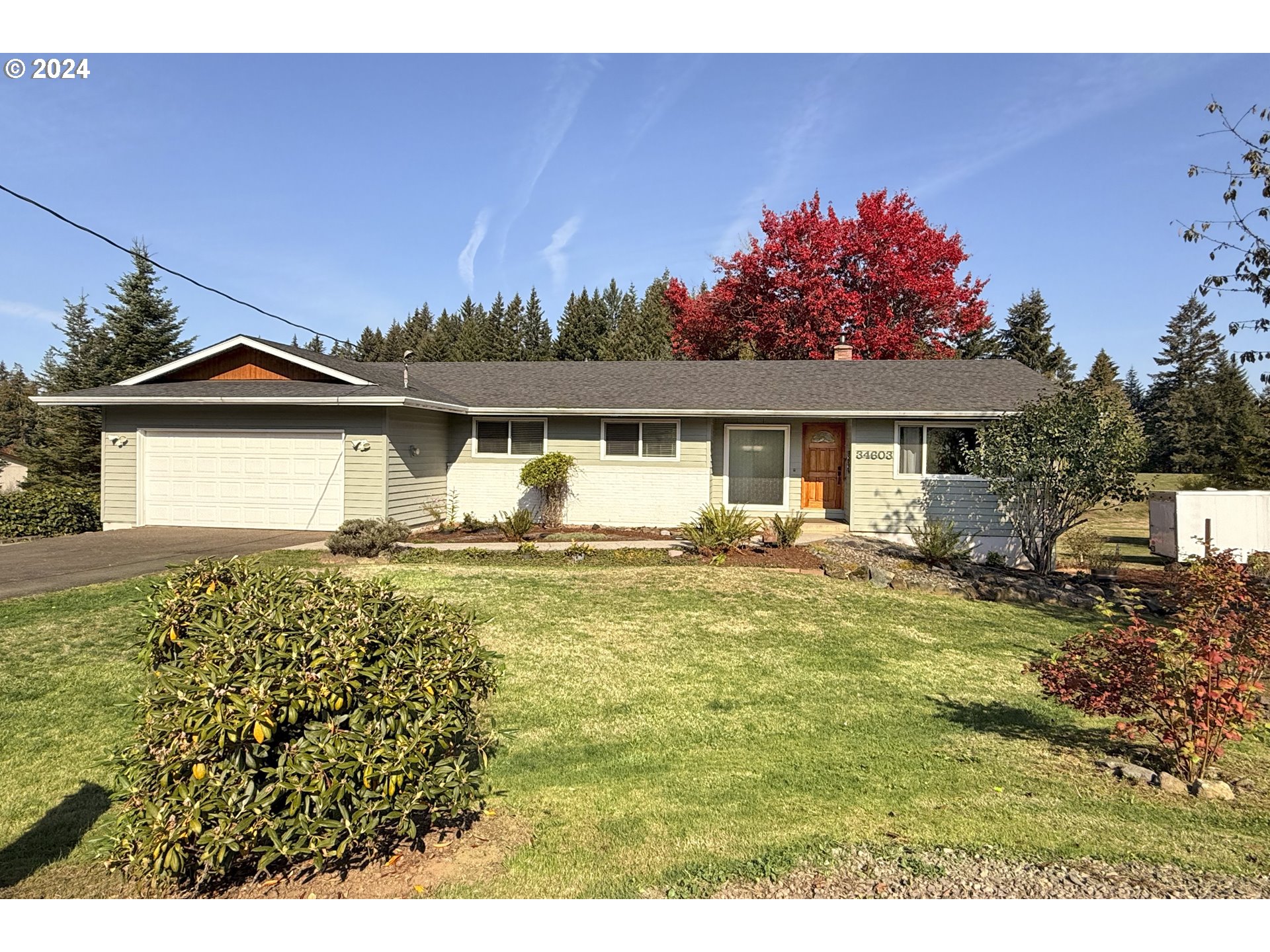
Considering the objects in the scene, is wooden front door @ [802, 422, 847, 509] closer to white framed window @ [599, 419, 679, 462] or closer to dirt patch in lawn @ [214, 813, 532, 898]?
white framed window @ [599, 419, 679, 462]

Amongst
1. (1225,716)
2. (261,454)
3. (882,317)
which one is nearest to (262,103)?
(261,454)

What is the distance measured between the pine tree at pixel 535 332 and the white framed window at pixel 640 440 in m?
44.2

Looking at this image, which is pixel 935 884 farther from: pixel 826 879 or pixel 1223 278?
pixel 1223 278

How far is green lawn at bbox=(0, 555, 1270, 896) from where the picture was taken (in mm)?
3232

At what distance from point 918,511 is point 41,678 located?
1331cm

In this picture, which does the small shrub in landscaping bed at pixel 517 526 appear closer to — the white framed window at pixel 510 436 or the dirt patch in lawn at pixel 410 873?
the white framed window at pixel 510 436

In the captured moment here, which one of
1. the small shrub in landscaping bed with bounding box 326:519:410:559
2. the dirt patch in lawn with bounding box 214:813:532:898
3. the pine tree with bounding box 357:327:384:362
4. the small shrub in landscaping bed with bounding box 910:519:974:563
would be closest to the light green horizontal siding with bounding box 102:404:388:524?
the small shrub in landscaping bed with bounding box 326:519:410:559

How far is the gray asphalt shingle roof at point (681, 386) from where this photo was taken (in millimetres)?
13805

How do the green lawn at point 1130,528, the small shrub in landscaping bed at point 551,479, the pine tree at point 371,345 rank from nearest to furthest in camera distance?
the small shrub in landscaping bed at point 551,479 → the green lawn at point 1130,528 → the pine tree at point 371,345

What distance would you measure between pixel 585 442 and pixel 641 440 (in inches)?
50.0

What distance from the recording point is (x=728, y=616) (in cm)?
809

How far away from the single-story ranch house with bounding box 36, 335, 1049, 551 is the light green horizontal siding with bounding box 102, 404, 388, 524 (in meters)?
0.03

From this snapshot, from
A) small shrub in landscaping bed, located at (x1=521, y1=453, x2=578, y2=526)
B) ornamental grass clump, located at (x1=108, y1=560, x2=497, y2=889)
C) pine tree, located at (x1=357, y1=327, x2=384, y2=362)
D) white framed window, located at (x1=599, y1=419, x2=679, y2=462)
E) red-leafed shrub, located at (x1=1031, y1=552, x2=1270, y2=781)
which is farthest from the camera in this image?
pine tree, located at (x1=357, y1=327, x2=384, y2=362)

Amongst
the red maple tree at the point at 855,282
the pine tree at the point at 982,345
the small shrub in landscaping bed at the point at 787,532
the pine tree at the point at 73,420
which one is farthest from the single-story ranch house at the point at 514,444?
the pine tree at the point at 982,345
